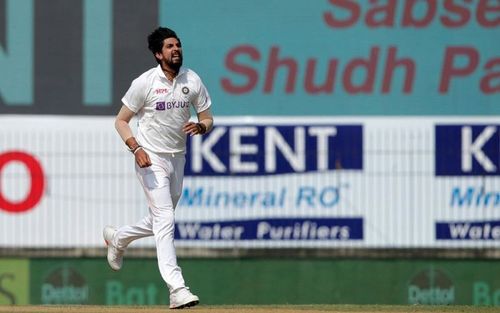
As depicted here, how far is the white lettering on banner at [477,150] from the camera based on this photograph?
815 inches

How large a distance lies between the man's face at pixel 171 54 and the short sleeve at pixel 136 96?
24 centimetres

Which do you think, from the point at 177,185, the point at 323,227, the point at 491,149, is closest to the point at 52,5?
the point at 323,227

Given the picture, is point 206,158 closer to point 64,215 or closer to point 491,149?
point 64,215

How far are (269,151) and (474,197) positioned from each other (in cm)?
261

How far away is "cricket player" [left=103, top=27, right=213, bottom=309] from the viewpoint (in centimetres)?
1238

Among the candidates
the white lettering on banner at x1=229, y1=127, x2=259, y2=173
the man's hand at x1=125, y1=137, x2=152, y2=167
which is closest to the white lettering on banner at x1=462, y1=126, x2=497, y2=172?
the white lettering on banner at x1=229, y1=127, x2=259, y2=173

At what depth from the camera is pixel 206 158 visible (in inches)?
817

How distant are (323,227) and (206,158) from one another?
1.69 m

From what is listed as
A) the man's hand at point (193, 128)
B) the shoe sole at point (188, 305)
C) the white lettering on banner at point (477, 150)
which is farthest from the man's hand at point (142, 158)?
the white lettering on banner at point (477, 150)

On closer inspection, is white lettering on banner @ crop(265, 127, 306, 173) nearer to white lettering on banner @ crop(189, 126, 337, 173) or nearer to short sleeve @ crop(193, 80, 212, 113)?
white lettering on banner @ crop(189, 126, 337, 173)

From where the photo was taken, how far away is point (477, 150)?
2072 centimetres

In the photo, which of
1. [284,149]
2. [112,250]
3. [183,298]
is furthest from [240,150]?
[183,298]

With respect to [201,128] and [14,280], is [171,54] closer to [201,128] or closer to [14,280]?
[201,128]

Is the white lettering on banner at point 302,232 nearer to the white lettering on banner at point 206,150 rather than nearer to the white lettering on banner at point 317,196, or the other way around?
the white lettering on banner at point 317,196
